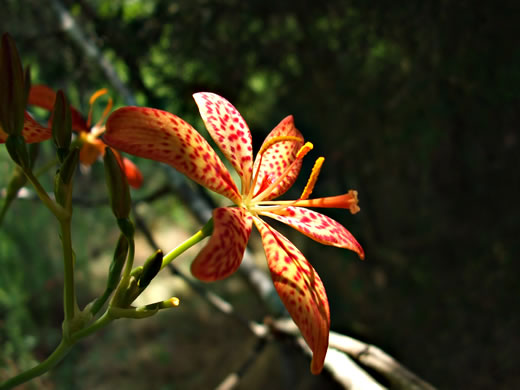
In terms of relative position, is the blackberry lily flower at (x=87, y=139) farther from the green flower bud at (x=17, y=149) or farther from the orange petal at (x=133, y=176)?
the green flower bud at (x=17, y=149)

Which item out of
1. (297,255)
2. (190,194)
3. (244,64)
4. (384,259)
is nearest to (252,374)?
(384,259)

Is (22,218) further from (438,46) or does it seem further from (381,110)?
(438,46)

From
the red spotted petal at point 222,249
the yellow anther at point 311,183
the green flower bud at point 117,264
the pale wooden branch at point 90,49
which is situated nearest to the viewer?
the red spotted petal at point 222,249

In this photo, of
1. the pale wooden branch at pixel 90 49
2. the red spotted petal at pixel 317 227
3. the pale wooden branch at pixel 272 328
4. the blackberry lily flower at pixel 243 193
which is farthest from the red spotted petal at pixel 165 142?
the pale wooden branch at pixel 90 49

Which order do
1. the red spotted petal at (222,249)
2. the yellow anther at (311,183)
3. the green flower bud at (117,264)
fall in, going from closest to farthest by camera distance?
the red spotted petal at (222,249)
the green flower bud at (117,264)
the yellow anther at (311,183)

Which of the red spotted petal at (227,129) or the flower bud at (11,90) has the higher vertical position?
the flower bud at (11,90)

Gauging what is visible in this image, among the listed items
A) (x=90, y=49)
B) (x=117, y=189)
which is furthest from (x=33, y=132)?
(x=90, y=49)

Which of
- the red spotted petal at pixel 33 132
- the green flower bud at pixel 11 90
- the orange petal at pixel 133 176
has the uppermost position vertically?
the green flower bud at pixel 11 90
